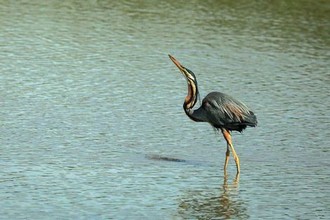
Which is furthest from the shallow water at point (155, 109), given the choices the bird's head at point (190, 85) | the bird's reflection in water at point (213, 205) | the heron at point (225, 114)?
the bird's head at point (190, 85)

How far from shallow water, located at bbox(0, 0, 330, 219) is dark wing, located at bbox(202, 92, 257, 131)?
1.64 ft

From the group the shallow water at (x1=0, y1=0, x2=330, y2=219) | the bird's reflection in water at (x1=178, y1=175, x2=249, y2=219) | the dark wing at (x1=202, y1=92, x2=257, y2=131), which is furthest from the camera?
the dark wing at (x1=202, y1=92, x2=257, y2=131)

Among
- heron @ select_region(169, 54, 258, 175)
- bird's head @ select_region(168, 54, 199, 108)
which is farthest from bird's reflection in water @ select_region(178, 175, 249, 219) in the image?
bird's head @ select_region(168, 54, 199, 108)

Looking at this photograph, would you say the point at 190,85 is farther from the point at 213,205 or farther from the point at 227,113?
the point at 213,205

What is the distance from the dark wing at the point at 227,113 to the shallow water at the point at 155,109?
19.7 inches

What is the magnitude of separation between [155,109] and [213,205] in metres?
4.23

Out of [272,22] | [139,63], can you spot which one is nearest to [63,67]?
[139,63]

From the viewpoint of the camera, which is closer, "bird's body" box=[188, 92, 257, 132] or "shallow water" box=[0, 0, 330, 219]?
"shallow water" box=[0, 0, 330, 219]

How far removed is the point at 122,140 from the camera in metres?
14.0

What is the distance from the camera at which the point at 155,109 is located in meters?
15.7

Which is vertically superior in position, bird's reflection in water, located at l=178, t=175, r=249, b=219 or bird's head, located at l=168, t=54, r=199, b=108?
bird's head, located at l=168, t=54, r=199, b=108

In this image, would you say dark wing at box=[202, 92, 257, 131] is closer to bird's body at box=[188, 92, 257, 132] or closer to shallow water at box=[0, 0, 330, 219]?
bird's body at box=[188, 92, 257, 132]

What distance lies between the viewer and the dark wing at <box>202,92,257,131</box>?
12.8 metres

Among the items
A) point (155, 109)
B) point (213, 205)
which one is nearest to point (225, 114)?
point (213, 205)
